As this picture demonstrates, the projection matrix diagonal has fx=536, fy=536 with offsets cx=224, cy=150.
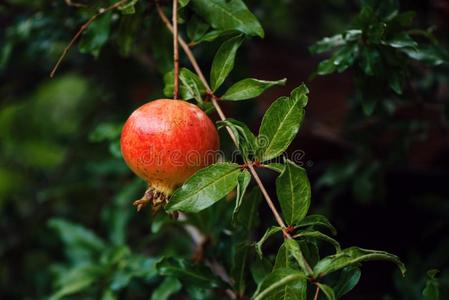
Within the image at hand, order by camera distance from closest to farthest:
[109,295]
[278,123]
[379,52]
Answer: [278,123] → [379,52] → [109,295]

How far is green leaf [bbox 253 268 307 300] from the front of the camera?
0.64 meters

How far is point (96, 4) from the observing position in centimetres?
117

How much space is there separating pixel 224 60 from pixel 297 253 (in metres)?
0.36

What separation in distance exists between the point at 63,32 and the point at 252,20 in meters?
0.72

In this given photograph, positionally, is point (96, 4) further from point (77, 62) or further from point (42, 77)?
point (42, 77)

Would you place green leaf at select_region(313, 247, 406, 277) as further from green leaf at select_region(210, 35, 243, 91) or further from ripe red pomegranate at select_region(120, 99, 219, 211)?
green leaf at select_region(210, 35, 243, 91)

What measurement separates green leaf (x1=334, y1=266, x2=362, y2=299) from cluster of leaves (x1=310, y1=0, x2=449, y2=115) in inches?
14.0

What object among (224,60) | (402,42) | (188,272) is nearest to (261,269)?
(188,272)

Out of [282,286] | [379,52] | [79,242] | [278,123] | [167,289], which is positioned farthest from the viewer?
[79,242]

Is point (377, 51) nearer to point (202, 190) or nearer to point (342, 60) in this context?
point (342, 60)

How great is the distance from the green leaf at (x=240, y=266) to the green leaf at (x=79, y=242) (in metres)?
0.66

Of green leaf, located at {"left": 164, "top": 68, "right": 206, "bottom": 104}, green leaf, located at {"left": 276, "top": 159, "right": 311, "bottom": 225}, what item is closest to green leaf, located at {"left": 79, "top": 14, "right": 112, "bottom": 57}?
green leaf, located at {"left": 164, "top": 68, "right": 206, "bottom": 104}

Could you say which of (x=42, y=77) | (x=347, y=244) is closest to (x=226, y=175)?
(x=347, y=244)

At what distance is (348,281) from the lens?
0.80 meters
